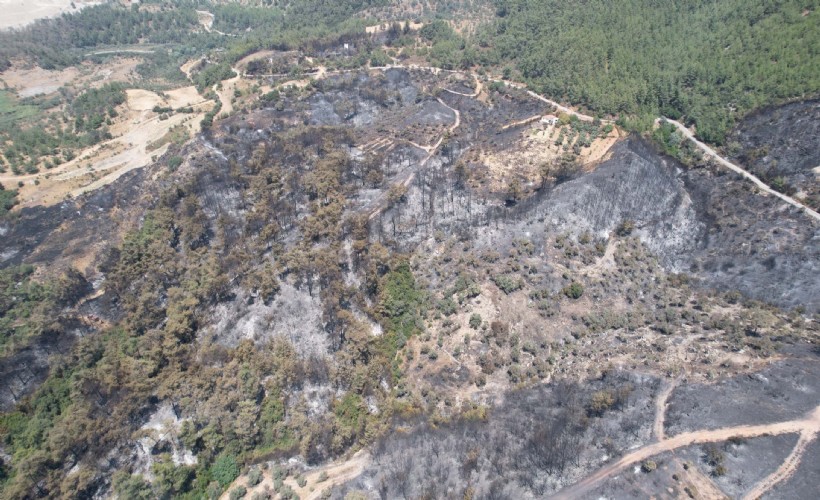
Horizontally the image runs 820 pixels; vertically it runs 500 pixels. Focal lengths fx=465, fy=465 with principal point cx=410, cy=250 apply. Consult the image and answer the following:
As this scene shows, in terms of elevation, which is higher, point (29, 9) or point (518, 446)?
point (29, 9)

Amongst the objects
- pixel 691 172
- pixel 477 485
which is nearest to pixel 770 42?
pixel 691 172

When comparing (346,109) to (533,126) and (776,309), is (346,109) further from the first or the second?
(776,309)

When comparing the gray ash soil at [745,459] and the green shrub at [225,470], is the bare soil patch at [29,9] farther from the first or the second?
the gray ash soil at [745,459]

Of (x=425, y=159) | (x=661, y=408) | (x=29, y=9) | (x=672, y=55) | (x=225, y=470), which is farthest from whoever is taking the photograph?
(x=29, y=9)

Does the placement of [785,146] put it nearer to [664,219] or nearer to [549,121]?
[664,219]

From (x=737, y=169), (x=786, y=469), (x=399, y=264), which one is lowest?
(x=786, y=469)

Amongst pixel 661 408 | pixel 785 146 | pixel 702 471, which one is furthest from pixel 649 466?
pixel 785 146

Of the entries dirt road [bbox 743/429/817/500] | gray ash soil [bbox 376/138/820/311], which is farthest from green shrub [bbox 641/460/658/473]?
gray ash soil [bbox 376/138/820/311]
